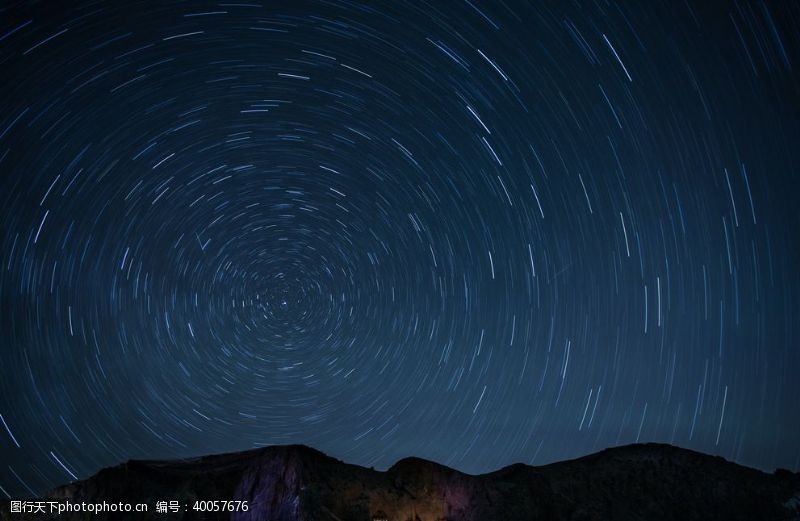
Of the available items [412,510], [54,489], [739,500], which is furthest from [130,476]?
[739,500]

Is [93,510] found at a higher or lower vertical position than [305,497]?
higher

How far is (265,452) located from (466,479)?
710 cm

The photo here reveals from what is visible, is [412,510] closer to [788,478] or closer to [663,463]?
[663,463]

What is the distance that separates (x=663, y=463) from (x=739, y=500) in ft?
8.26

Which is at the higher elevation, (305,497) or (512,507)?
(305,497)

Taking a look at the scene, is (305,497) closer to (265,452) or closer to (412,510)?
(265,452)

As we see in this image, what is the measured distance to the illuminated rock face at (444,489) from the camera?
18125 mm

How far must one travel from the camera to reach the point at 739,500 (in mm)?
18547

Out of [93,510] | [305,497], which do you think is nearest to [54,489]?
[93,510]

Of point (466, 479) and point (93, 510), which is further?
point (466, 479)

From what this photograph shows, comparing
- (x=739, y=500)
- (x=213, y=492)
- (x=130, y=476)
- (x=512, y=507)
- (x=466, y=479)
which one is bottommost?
(x=739, y=500)

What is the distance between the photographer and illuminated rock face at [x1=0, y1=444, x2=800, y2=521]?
18.1 m

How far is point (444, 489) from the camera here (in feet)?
62.5

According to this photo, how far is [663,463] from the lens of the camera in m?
19.4
